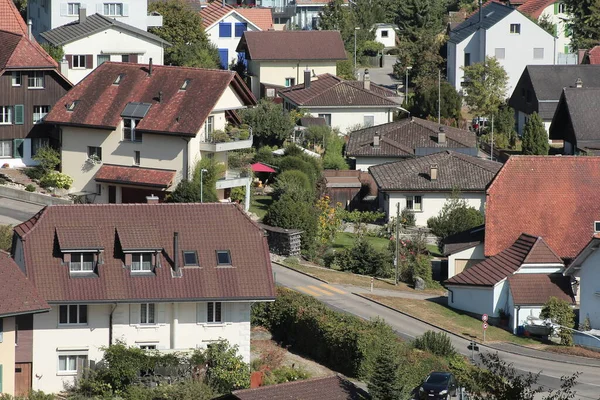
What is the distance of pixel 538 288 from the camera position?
200ft

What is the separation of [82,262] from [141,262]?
76.1 inches

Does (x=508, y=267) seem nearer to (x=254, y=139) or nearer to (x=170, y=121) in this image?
(x=170, y=121)

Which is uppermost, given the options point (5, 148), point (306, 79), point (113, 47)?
point (113, 47)

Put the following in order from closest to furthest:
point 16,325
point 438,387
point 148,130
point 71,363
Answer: point 438,387 < point 16,325 < point 71,363 < point 148,130

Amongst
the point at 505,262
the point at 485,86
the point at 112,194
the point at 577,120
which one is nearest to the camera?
the point at 505,262

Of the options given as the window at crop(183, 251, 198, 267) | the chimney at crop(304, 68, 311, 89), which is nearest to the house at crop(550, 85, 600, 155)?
the chimney at crop(304, 68, 311, 89)

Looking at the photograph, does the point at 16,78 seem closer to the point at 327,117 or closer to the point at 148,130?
the point at 148,130

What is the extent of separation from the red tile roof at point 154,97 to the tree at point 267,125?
1101cm

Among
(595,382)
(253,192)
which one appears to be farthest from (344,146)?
(595,382)

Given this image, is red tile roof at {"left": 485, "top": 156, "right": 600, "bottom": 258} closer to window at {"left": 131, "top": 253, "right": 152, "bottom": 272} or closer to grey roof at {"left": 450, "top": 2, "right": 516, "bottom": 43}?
window at {"left": 131, "top": 253, "right": 152, "bottom": 272}

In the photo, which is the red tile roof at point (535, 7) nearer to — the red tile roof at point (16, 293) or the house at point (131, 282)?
the house at point (131, 282)

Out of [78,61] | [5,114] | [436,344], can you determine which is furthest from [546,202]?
[78,61]

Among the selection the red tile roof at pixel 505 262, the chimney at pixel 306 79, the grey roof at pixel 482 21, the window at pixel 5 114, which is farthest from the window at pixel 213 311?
the grey roof at pixel 482 21

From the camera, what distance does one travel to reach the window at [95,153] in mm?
72562
